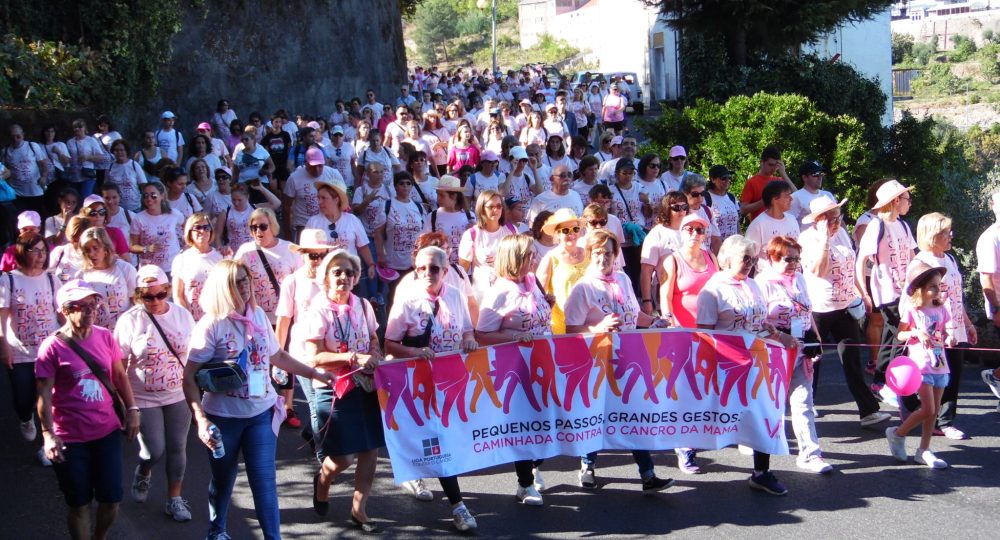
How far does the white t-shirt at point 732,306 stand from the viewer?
7.36 m

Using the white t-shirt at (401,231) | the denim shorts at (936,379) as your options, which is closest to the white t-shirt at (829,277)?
the denim shorts at (936,379)

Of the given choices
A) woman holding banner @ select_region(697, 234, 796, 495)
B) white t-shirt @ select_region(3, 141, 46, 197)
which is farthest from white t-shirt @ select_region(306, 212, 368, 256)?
white t-shirt @ select_region(3, 141, 46, 197)

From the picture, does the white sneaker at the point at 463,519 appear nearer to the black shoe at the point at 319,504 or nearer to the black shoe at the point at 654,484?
the black shoe at the point at 319,504

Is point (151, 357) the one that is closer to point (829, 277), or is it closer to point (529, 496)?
point (529, 496)

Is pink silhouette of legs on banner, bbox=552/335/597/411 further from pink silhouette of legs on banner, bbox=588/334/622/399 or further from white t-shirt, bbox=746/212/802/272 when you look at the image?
white t-shirt, bbox=746/212/802/272

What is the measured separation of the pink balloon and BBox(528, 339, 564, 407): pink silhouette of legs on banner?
2404 millimetres

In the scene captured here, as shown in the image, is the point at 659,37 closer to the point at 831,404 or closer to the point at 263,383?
the point at 831,404

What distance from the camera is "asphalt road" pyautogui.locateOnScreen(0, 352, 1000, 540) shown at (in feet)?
22.2

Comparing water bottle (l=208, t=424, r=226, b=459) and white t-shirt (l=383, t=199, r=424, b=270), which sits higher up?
white t-shirt (l=383, t=199, r=424, b=270)

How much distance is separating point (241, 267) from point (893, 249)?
5.48m

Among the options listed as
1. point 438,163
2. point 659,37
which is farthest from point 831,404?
point 659,37

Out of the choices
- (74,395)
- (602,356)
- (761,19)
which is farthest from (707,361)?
(761,19)

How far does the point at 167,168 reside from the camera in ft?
36.2

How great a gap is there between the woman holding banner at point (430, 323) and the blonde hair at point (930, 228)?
374 cm
